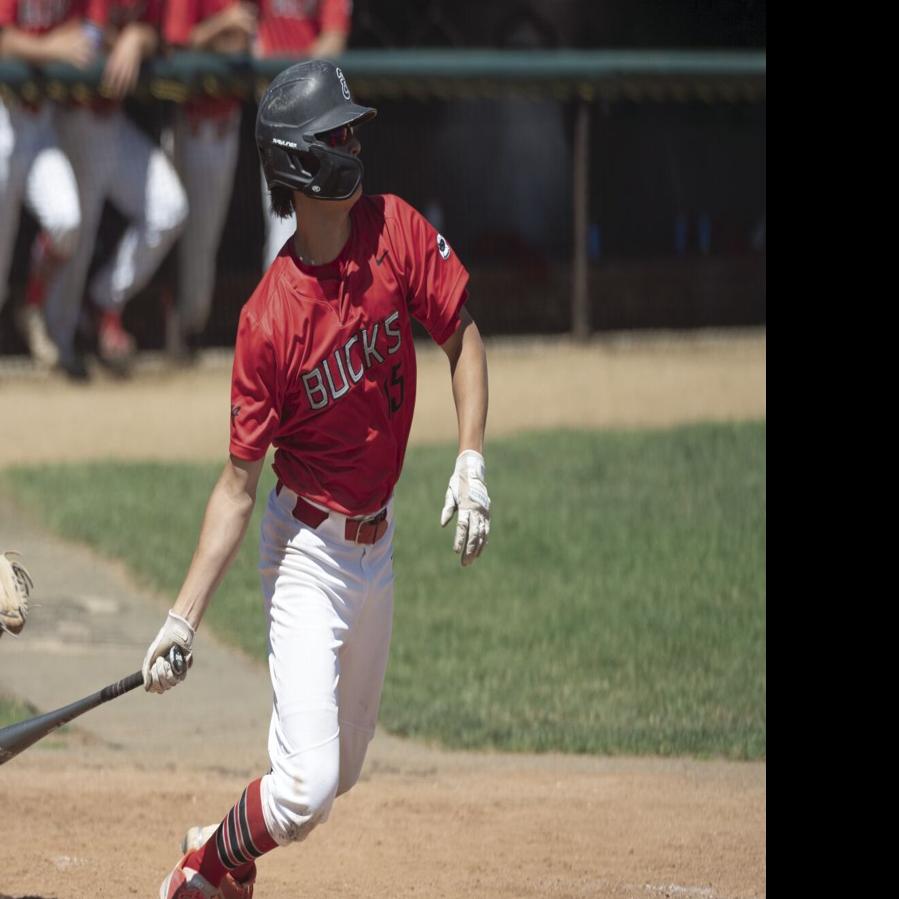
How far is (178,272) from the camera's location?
1190 cm

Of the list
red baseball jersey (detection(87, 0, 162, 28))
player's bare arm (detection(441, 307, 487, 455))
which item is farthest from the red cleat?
red baseball jersey (detection(87, 0, 162, 28))

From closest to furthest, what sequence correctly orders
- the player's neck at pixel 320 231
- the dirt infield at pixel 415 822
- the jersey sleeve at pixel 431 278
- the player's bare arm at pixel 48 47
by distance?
the player's neck at pixel 320 231, the jersey sleeve at pixel 431 278, the dirt infield at pixel 415 822, the player's bare arm at pixel 48 47

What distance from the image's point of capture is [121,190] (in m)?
11.0

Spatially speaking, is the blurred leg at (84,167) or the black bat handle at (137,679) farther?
the blurred leg at (84,167)

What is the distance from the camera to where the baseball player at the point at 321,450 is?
13.7 ft

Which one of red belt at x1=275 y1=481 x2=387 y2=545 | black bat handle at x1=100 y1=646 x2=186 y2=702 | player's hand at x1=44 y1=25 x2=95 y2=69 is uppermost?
player's hand at x1=44 y1=25 x2=95 y2=69

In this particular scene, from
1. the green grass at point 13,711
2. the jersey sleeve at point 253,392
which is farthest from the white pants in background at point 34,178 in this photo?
the jersey sleeve at point 253,392

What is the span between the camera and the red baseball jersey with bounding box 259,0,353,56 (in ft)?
37.8

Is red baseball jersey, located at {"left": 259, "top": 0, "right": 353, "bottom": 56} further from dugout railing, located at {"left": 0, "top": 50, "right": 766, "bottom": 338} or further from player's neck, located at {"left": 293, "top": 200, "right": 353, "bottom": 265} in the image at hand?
player's neck, located at {"left": 293, "top": 200, "right": 353, "bottom": 265}

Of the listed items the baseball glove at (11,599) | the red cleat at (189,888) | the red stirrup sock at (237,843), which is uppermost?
the baseball glove at (11,599)

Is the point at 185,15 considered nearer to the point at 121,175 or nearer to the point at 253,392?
the point at 121,175

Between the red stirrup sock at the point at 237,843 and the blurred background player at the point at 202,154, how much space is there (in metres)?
7.44

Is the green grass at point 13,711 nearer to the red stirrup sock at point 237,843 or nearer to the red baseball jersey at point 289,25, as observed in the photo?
the red stirrup sock at point 237,843
